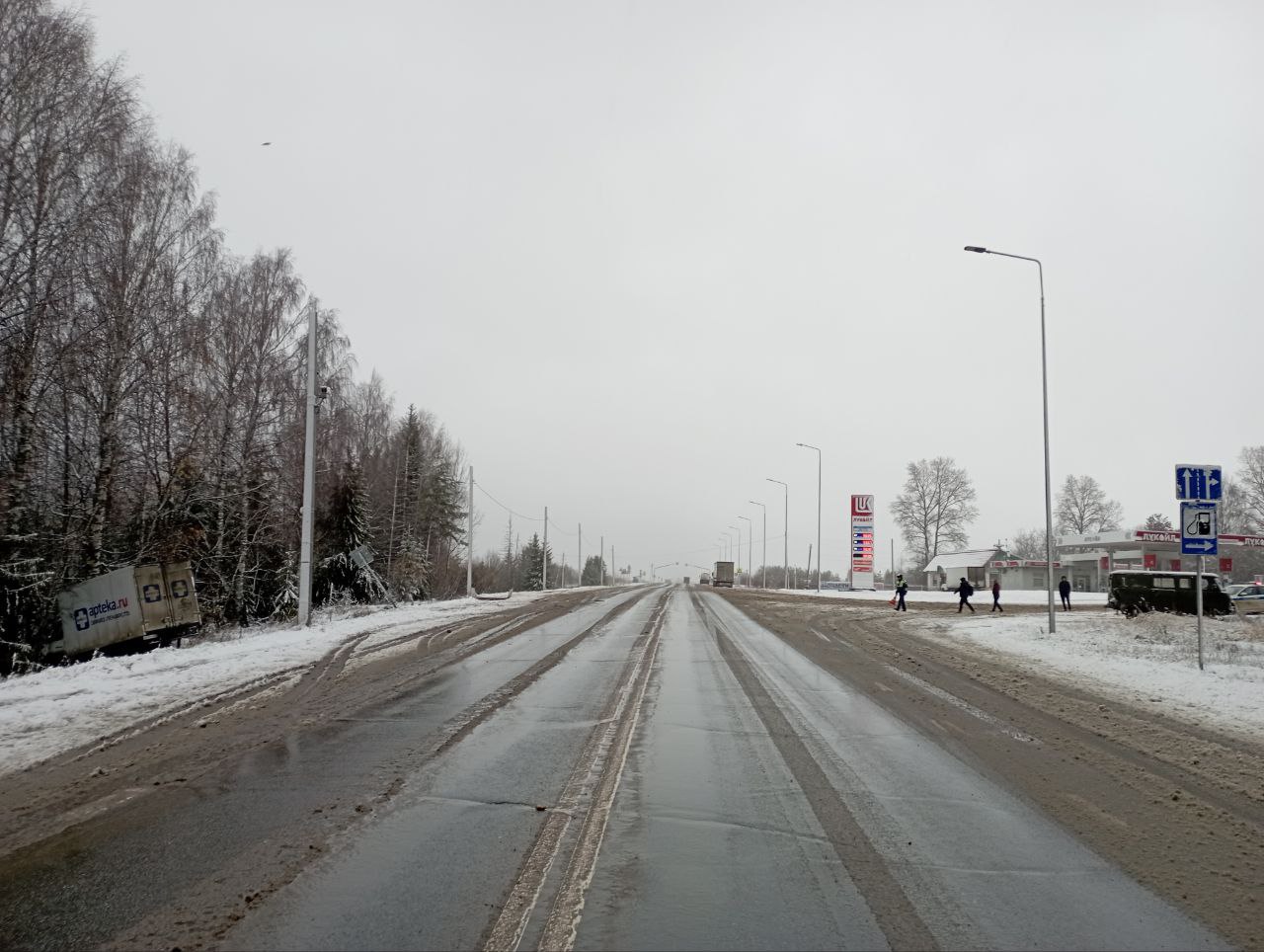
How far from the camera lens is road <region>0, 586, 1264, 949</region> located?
145 inches

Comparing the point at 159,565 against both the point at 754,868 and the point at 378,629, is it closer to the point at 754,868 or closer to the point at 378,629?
the point at 378,629

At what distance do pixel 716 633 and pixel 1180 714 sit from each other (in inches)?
456

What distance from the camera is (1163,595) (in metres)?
29.4

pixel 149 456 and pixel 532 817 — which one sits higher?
pixel 149 456

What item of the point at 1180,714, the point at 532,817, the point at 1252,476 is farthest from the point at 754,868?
the point at 1252,476

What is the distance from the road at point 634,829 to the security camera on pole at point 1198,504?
5756 mm

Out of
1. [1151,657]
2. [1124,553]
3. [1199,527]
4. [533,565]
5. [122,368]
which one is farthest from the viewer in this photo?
[533,565]

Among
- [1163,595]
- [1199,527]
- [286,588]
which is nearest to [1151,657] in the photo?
[1199,527]

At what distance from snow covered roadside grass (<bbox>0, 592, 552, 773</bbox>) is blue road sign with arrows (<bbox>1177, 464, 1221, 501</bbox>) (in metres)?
16.1

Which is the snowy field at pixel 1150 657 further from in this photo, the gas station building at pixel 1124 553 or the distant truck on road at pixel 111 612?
the gas station building at pixel 1124 553

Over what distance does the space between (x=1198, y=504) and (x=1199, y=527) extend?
0.44 m

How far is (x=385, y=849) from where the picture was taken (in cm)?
456

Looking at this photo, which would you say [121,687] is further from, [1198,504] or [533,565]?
[533,565]

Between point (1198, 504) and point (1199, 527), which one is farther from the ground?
point (1198, 504)
